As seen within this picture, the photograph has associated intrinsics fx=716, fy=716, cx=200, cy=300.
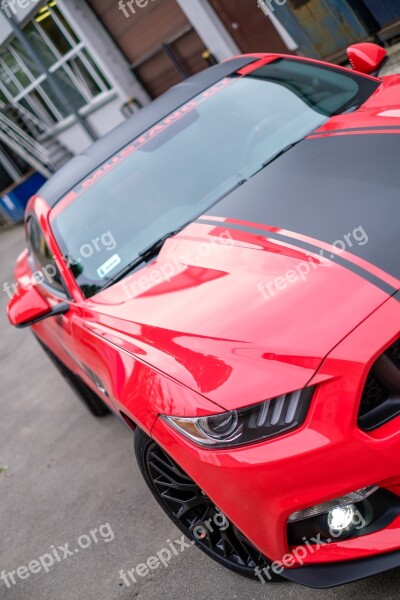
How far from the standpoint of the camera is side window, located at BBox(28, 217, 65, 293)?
369cm

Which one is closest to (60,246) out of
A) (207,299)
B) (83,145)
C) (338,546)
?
(207,299)

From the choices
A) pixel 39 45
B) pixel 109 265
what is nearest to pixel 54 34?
pixel 39 45

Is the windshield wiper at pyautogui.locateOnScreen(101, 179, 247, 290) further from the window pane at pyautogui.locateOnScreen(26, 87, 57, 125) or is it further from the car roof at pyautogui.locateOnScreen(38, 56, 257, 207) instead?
the window pane at pyautogui.locateOnScreen(26, 87, 57, 125)

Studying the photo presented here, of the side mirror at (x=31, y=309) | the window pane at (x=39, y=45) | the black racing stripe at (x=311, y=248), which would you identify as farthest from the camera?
the window pane at (x=39, y=45)

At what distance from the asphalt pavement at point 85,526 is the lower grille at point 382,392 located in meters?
0.67

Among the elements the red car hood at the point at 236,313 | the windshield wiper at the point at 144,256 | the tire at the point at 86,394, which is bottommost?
the tire at the point at 86,394

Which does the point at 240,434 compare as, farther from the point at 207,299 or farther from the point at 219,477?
the point at 207,299

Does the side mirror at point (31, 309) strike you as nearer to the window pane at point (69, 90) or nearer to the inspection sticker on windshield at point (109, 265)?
the inspection sticker on windshield at point (109, 265)

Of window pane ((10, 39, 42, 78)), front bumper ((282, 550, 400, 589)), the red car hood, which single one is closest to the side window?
the red car hood

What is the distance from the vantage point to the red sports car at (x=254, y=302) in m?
2.05

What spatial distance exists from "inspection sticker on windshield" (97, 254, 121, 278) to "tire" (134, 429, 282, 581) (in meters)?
0.86

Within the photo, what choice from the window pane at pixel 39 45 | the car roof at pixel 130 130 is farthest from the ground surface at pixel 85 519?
the window pane at pixel 39 45

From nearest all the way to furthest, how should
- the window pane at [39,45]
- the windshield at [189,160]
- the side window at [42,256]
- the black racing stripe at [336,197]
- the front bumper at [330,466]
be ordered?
the front bumper at [330,466] < the black racing stripe at [336,197] < the windshield at [189,160] < the side window at [42,256] < the window pane at [39,45]

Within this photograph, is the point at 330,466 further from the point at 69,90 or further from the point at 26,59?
the point at 26,59
